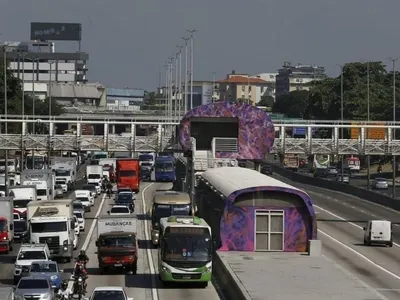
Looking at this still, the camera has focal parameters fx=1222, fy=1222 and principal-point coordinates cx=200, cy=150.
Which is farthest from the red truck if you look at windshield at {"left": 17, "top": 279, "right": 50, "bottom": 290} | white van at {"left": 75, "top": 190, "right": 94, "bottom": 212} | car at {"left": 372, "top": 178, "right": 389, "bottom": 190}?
windshield at {"left": 17, "top": 279, "right": 50, "bottom": 290}

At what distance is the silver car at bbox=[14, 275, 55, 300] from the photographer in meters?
36.6

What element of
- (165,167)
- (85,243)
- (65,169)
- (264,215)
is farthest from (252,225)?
(165,167)

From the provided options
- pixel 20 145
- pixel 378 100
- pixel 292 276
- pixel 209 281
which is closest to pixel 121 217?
pixel 209 281

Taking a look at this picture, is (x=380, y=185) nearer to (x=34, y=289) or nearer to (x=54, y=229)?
(x=54, y=229)

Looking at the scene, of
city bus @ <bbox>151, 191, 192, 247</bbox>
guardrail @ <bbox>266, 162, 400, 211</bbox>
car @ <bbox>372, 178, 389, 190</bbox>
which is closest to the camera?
city bus @ <bbox>151, 191, 192, 247</bbox>

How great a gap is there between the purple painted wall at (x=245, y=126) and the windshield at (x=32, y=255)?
36.7m

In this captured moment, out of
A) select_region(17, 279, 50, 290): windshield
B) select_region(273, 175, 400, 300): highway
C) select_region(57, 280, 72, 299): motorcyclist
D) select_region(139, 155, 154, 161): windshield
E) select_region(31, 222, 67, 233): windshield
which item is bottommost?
select_region(273, 175, 400, 300): highway

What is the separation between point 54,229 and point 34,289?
17.5 metres

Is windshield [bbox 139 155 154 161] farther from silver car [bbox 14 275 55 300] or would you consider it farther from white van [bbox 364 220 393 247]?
silver car [bbox 14 275 55 300]

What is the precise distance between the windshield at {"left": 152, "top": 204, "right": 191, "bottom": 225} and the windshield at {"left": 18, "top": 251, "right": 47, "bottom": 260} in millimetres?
13720

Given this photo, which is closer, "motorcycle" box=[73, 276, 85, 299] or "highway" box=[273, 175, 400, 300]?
"motorcycle" box=[73, 276, 85, 299]

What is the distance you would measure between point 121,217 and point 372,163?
373 feet

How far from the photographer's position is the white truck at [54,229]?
53.8m

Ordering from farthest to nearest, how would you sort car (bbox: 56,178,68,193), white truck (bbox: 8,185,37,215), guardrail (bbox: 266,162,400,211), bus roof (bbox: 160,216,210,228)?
car (bbox: 56,178,68,193) → guardrail (bbox: 266,162,400,211) → white truck (bbox: 8,185,37,215) → bus roof (bbox: 160,216,210,228)
